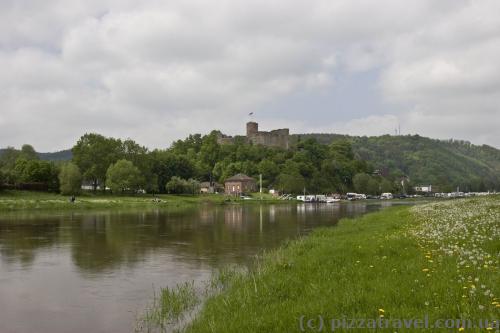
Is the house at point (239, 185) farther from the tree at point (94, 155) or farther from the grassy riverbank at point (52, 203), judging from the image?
the grassy riverbank at point (52, 203)

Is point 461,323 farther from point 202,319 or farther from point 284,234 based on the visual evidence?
point 284,234

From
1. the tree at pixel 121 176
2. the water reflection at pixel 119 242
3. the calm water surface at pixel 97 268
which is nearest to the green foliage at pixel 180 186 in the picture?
the tree at pixel 121 176

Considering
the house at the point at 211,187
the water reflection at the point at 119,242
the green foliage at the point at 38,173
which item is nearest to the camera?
the water reflection at the point at 119,242

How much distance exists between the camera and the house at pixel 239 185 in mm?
175125

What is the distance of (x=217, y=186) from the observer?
185m

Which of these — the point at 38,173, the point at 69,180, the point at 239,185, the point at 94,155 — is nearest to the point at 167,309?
the point at 69,180

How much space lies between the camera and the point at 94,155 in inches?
4860

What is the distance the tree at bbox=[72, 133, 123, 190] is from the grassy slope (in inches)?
4334

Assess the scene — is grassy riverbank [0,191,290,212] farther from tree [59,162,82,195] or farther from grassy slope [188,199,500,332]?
grassy slope [188,199,500,332]

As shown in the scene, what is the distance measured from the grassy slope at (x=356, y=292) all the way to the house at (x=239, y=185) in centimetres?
15557

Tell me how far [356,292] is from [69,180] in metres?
98.0

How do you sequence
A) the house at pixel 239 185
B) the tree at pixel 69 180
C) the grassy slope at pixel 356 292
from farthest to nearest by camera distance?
the house at pixel 239 185
the tree at pixel 69 180
the grassy slope at pixel 356 292

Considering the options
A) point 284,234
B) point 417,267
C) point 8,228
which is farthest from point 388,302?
point 8,228

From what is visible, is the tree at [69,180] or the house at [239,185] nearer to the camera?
the tree at [69,180]
